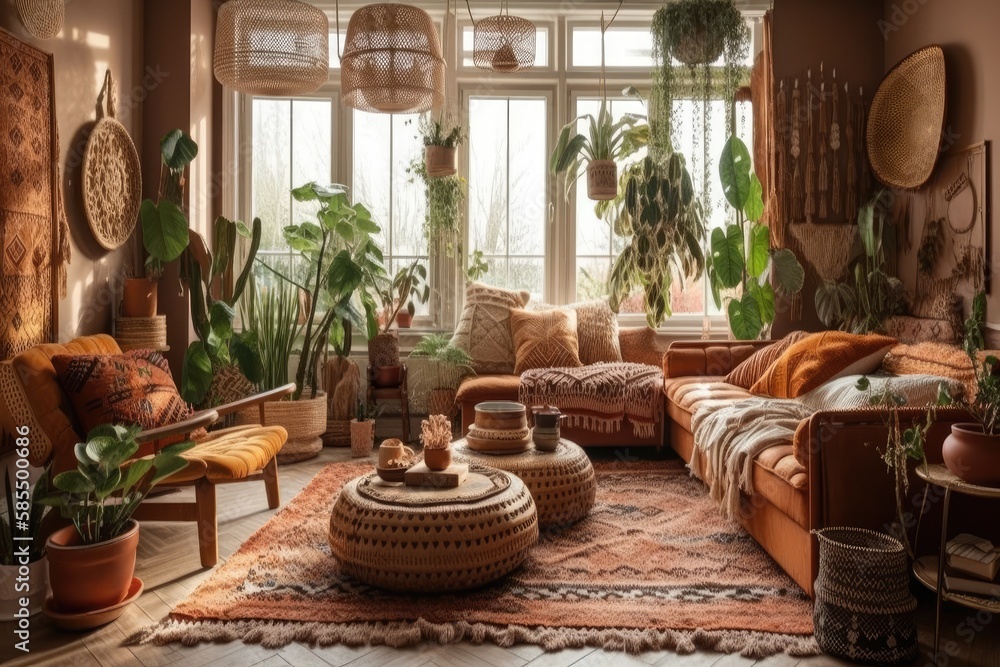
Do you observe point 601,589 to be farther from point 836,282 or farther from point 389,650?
point 836,282

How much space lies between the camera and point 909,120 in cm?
433

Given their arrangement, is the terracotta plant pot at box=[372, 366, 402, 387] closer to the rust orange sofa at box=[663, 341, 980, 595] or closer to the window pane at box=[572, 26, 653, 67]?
the window pane at box=[572, 26, 653, 67]

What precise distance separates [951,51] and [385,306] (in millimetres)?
3761

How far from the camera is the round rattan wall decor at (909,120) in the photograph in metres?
4.04

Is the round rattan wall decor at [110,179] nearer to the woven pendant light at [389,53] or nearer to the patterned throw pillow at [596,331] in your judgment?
the woven pendant light at [389,53]

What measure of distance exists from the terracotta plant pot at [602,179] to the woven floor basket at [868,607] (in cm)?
320

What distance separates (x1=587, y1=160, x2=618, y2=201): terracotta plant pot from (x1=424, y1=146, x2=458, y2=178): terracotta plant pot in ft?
3.07

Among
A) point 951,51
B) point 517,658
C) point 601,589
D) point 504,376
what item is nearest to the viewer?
point 517,658

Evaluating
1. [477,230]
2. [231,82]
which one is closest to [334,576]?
[231,82]

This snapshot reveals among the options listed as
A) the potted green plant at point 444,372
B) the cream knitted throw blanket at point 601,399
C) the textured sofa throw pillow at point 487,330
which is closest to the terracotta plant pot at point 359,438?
the potted green plant at point 444,372

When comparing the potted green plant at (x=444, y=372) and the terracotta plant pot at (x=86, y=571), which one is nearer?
the terracotta plant pot at (x=86, y=571)

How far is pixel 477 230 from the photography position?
220 inches

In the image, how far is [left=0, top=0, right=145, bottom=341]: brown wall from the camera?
12.1 ft

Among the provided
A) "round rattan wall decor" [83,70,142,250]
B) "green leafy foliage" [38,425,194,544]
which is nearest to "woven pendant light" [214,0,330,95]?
"round rattan wall decor" [83,70,142,250]
